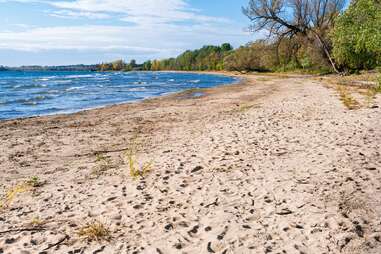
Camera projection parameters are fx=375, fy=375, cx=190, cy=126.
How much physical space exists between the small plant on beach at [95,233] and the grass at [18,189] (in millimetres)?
2433

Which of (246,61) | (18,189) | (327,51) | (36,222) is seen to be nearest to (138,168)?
(18,189)

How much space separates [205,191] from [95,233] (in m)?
2.58

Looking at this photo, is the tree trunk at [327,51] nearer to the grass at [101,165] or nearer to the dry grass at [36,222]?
the grass at [101,165]

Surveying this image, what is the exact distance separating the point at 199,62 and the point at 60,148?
16035 cm

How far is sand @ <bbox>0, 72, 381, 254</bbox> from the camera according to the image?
5.73 meters

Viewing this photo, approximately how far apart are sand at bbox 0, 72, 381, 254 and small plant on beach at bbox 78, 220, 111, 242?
0.03 metres

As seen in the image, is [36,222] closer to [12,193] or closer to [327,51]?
[12,193]

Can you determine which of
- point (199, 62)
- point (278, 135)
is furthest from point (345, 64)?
point (199, 62)

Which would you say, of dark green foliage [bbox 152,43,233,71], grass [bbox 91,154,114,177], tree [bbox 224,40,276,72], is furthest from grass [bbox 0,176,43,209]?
dark green foliage [bbox 152,43,233,71]

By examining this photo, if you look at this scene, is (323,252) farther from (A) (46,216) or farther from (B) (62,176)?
(B) (62,176)

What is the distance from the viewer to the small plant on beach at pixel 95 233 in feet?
19.3

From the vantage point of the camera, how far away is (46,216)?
22.8 ft

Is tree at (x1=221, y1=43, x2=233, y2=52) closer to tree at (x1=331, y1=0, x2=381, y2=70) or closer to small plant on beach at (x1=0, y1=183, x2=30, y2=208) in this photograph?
tree at (x1=331, y1=0, x2=381, y2=70)

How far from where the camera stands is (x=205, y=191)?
774 centimetres
